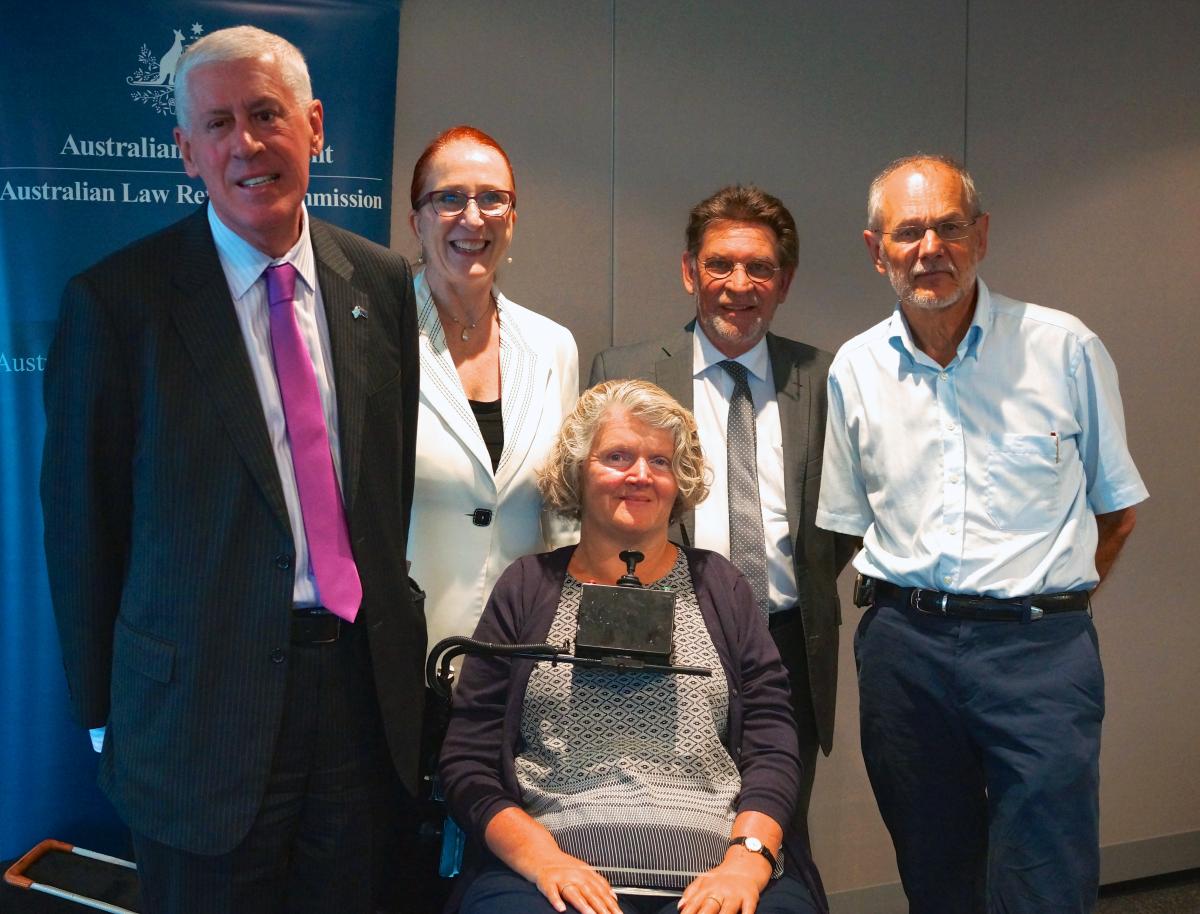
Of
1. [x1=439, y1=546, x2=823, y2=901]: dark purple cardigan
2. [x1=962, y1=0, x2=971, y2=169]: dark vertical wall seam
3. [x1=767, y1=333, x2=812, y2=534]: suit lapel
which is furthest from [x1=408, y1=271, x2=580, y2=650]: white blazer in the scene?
[x1=962, y1=0, x2=971, y2=169]: dark vertical wall seam

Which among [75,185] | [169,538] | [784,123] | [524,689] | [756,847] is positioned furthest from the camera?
[784,123]

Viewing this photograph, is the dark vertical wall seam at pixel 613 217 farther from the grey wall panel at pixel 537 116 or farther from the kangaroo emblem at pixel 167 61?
the kangaroo emblem at pixel 167 61

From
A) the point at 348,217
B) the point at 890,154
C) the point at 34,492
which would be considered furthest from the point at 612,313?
the point at 34,492

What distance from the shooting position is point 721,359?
108 inches

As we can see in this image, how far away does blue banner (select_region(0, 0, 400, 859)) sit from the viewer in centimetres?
286

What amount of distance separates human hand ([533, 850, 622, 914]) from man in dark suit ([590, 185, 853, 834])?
0.76 meters

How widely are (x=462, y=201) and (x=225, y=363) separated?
3.09 ft

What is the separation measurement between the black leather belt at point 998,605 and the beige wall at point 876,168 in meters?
1.33

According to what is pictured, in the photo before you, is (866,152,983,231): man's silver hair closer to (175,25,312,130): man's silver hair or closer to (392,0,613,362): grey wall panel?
(392,0,613,362): grey wall panel

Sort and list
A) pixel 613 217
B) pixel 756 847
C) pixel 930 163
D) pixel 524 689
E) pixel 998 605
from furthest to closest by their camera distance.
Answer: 1. pixel 613 217
2. pixel 930 163
3. pixel 998 605
4. pixel 524 689
5. pixel 756 847

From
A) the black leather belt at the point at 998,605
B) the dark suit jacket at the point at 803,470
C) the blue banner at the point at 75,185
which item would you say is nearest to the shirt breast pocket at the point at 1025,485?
the black leather belt at the point at 998,605

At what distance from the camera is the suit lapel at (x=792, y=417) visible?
2.66 metres

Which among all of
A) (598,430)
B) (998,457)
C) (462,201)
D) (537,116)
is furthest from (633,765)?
(537,116)

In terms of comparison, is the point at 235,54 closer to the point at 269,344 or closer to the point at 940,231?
the point at 269,344
